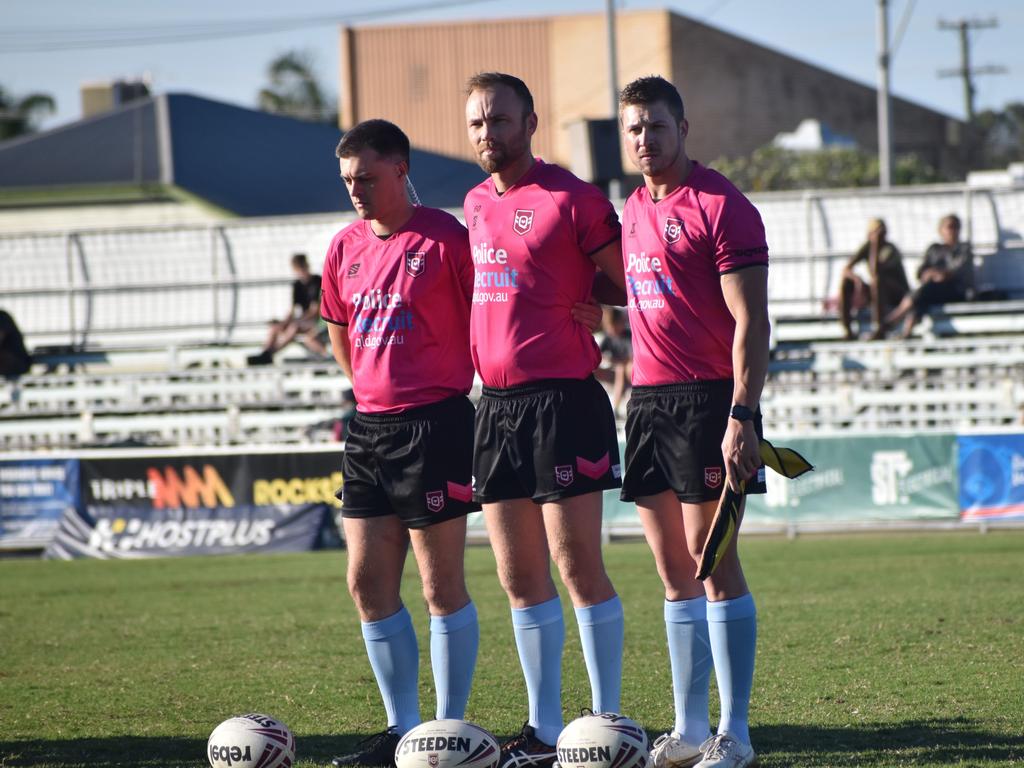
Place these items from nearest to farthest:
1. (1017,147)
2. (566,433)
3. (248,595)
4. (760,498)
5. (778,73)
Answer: (566,433), (248,595), (760,498), (778,73), (1017,147)

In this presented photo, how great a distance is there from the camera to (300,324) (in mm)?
20703

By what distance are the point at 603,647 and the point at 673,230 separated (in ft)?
5.03

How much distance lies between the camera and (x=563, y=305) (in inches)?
209

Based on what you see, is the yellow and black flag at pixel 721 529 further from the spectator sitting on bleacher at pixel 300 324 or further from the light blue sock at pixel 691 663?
the spectator sitting on bleacher at pixel 300 324

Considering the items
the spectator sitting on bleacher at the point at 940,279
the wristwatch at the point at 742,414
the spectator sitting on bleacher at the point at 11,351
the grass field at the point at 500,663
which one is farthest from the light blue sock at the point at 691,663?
the spectator sitting on bleacher at the point at 11,351

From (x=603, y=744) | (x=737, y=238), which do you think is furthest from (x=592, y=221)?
(x=603, y=744)

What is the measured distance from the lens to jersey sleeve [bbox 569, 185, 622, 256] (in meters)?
5.27

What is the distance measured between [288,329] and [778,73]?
39991 mm

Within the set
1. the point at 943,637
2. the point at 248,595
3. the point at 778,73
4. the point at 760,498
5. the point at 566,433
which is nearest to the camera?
the point at 566,433

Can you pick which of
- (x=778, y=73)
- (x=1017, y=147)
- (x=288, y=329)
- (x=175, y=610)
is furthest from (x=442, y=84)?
(x=175, y=610)

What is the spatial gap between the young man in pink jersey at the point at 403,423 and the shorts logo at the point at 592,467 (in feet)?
1.84

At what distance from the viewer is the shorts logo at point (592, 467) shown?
5.20m

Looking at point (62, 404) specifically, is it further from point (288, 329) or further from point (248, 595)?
point (248, 595)

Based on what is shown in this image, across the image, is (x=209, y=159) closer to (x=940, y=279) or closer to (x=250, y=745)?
(x=940, y=279)
